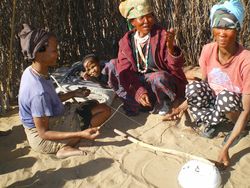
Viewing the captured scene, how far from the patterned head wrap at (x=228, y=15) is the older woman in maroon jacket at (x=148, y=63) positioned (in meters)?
0.59

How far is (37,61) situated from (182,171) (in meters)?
1.42

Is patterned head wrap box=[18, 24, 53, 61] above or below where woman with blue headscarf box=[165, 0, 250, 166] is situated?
above

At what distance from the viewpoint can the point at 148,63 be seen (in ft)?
12.5

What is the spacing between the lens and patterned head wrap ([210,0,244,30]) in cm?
291

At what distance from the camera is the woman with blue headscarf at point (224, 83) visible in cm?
292

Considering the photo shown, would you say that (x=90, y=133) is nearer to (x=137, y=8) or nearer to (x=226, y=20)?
(x=137, y=8)

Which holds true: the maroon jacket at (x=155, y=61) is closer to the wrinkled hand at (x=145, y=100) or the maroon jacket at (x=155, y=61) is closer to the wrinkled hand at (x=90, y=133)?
the wrinkled hand at (x=145, y=100)

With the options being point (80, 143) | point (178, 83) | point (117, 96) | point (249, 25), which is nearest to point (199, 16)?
point (249, 25)

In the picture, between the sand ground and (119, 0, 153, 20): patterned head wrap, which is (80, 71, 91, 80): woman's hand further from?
(119, 0, 153, 20): patterned head wrap

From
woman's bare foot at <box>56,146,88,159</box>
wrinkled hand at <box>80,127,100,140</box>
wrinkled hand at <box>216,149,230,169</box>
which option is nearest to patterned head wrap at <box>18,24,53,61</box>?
wrinkled hand at <box>80,127,100,140</box>

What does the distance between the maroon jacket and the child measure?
146 millimetres

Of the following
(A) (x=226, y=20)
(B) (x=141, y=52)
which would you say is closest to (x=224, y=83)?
(A) (x=226, y=20)

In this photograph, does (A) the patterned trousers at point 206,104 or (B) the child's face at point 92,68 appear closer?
(A) the patterned trousers at point 206,104

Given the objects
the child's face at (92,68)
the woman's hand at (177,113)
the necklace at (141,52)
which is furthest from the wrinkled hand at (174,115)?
the child's face at (92,68)
